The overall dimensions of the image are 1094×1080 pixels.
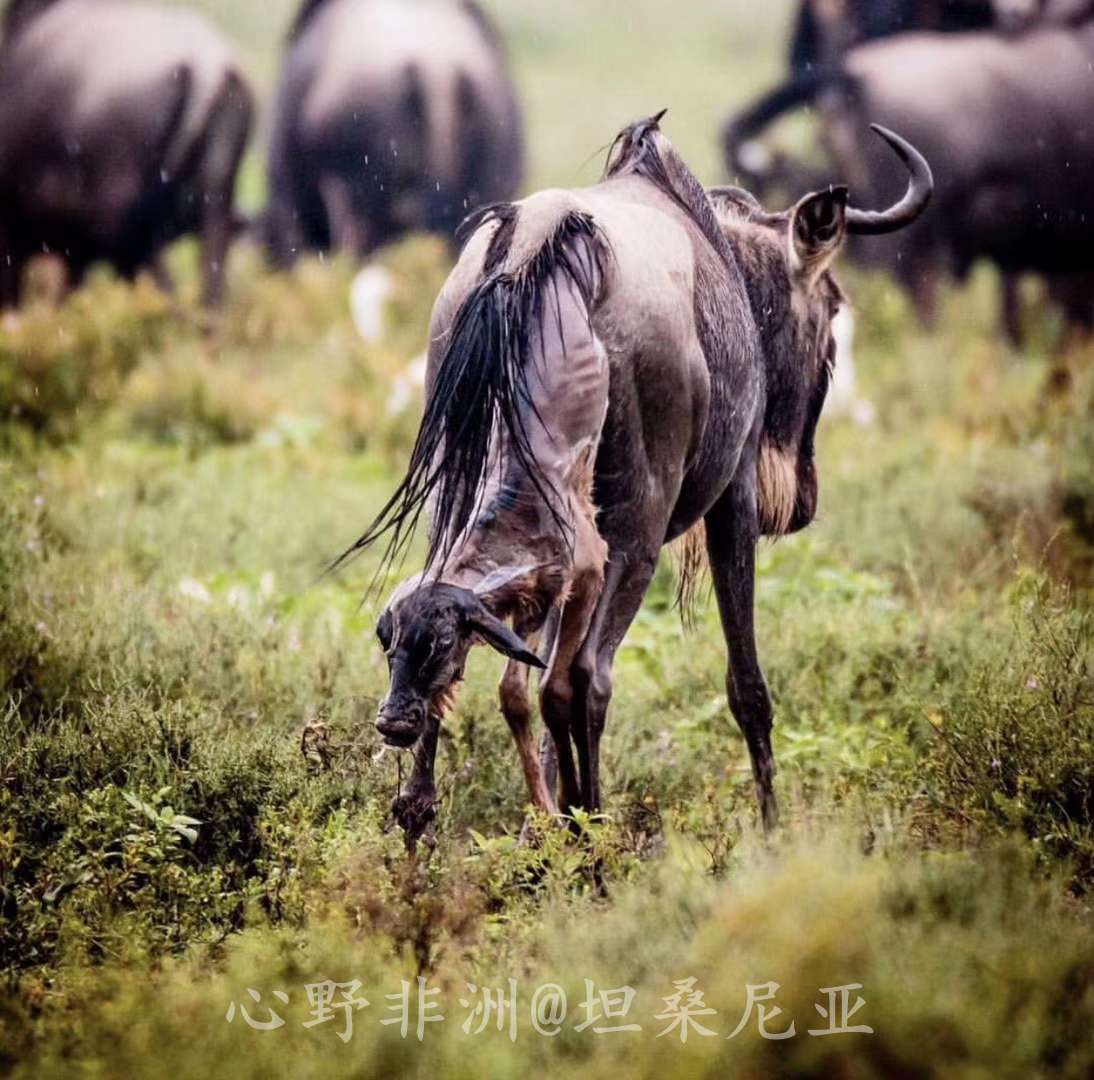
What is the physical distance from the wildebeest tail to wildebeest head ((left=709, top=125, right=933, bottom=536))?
1207mm

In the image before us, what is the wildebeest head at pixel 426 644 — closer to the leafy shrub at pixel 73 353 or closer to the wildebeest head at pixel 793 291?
the wildebeest head at pixel 793 291

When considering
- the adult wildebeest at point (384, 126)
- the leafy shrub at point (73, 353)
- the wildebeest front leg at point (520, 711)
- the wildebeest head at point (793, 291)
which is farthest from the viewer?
the adult wildebeest at point (384, 126)

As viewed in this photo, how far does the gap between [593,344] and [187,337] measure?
8.57 metres

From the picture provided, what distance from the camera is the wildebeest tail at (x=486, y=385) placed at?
413 centimetres

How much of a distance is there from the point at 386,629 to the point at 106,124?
980 centimetres

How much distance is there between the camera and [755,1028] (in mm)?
3293

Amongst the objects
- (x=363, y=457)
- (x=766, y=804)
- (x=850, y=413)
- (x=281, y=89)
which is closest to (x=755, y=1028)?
(x=766, y=804)

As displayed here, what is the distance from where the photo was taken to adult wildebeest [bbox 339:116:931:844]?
4066mm

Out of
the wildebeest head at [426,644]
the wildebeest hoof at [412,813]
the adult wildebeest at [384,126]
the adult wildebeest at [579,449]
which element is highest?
the adult wildebeest at [384,126]

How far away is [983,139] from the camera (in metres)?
13.6

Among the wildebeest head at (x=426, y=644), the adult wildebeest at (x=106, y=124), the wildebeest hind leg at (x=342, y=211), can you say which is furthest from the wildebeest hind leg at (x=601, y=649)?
the wildebeest hind leg at (x=342, y=211)

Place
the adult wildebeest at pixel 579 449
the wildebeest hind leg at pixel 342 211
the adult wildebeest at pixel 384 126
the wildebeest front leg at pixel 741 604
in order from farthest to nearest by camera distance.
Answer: the wildebeest hind leg at pixel 342 211 < the adult wildebeest at pixel 384 126 < the wildebeest front leg at pixel 741 604 < the adult wildebeest at pixel 579 449

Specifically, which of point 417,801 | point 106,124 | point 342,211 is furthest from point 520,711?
point 342,211

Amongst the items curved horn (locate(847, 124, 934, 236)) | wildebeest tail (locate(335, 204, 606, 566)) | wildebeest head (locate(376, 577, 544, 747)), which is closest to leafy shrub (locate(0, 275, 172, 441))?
curved horn (locate(847, 124, 934, 236))
